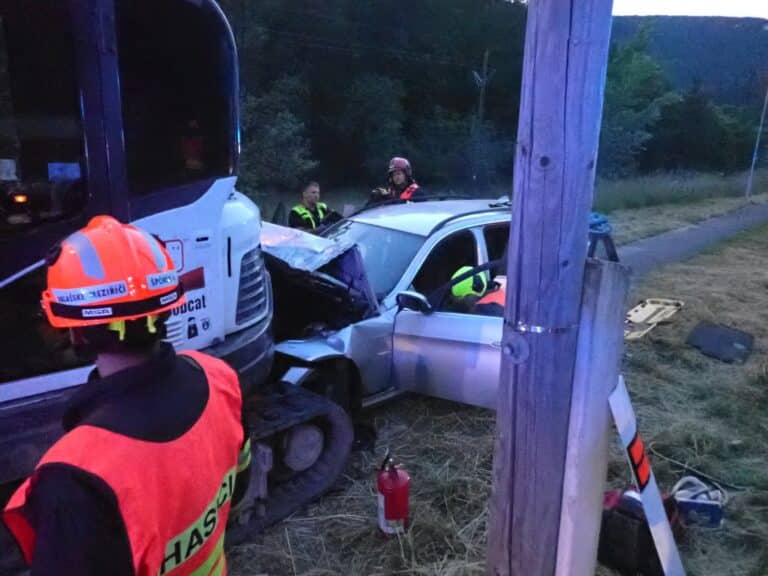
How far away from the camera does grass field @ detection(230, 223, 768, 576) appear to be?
3770 mm

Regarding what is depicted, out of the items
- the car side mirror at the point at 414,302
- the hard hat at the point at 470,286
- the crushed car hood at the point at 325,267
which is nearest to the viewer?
the car side mirror at the point at 414,302

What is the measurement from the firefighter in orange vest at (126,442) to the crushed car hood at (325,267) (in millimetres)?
3165

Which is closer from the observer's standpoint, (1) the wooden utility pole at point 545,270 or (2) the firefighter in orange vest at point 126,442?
(2) the firefighter in orange vest at point 126,442


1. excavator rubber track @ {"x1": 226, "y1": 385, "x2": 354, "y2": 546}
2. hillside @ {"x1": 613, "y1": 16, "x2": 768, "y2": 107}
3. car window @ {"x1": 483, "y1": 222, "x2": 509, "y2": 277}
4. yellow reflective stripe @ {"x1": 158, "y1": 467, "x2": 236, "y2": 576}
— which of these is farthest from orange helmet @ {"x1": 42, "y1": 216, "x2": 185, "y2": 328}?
hillside @ {"x1": 613, "y1": 16, "x2": 768, "y2": 107}

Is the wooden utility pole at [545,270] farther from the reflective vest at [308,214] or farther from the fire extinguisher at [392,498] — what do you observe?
the reflective vest at [308,214]

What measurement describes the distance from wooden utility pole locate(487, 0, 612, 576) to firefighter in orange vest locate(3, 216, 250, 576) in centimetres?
89

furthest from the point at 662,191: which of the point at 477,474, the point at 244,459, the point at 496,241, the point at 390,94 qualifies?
the point at 244,459

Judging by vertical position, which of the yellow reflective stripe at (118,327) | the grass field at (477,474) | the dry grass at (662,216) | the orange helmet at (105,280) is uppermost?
the orange helmet at (105,280)

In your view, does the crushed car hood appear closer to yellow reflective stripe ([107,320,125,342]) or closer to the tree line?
yellow reflective stripe ([107,320,125,342])

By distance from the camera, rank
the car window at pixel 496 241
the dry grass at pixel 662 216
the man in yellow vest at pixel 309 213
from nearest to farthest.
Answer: the car window at pixel 496 241 < the man in yellow vest at pixel 309 213 < the dry grass at pixel 662 216

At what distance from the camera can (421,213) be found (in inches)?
247

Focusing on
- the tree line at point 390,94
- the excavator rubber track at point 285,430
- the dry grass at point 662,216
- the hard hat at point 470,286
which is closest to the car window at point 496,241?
the hard hat at point 470,286

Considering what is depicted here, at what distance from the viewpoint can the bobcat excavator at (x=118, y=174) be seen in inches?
104

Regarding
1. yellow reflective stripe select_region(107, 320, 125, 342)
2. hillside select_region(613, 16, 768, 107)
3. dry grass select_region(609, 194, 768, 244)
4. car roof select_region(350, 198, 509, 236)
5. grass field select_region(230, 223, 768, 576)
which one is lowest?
dry grass select_region(609, 194, 768, 244)
